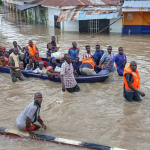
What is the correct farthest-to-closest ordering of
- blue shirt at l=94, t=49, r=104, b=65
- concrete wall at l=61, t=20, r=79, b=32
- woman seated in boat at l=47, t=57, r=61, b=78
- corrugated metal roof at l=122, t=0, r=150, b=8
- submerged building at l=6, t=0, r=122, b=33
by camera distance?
concrete wall at l=61, t=20, r=79, b=32 → submerged building at l=6, t=0, r=122, b=33 → corrugated metal roof at l=122, t=0, r=150, b=8 → blue shirt at l=94, t=49, r=104, b=65 → woman seated in boat at l=47, t=57, r=61, b=78

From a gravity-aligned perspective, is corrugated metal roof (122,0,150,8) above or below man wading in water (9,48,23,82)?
above

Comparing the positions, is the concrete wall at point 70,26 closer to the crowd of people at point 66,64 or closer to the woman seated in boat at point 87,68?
the crowd of people at point 66,64

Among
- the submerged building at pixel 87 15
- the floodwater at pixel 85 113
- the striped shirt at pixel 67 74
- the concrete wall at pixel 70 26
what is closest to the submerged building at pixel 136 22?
the submerged building at pixel 87 15

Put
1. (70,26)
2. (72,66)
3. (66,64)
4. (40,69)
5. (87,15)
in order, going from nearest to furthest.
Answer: (66,64) < (72,66) < (40,69) < (87,15) < (70,26)

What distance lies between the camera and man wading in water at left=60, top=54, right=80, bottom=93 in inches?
282

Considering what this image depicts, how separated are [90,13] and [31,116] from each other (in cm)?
1564

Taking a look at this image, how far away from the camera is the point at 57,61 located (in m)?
9.50

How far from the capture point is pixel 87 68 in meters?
8.61

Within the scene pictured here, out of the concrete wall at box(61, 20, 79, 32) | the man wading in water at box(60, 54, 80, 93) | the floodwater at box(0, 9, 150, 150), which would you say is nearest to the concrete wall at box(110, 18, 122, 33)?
the concrete wall at box(61, 20, 79, 32)

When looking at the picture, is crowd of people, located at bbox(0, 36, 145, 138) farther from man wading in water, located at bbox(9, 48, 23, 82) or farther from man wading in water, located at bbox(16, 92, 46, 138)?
man wading in water, located at bbox(16, 92, 46, 138)

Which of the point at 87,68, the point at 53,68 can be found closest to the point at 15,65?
the point at 53,68

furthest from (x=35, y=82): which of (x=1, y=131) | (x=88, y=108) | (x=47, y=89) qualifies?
(x=1, y=131)

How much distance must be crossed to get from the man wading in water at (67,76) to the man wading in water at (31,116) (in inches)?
75.2

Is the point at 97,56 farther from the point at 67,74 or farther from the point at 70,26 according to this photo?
the point at 70,26
